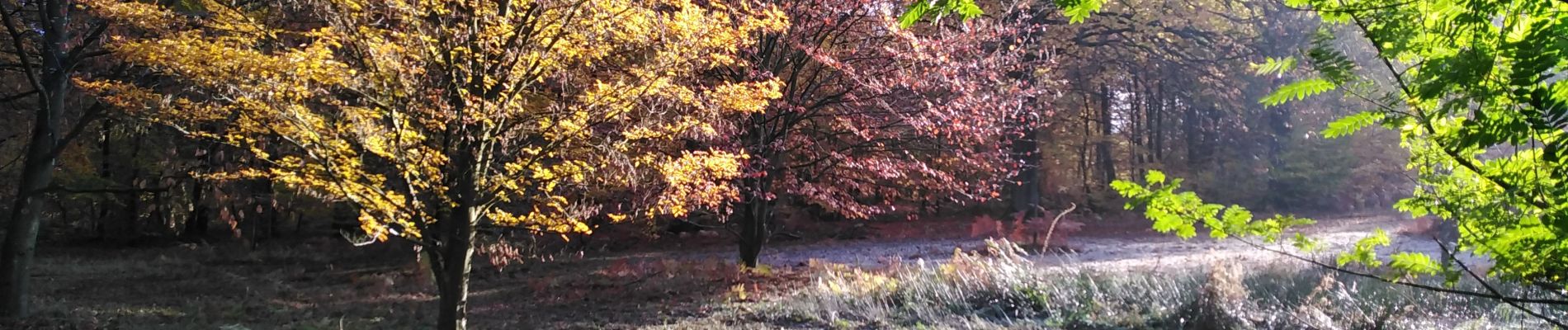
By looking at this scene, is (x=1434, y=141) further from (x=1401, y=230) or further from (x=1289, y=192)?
(x=1289, y=192)

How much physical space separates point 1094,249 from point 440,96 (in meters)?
13.8

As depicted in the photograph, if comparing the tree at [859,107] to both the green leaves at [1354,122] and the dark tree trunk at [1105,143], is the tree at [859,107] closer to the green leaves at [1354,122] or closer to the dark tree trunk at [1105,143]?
the green leaves at [1354,122]

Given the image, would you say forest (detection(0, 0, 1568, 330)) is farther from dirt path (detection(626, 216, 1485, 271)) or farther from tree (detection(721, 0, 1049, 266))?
dirt path (detection(626, 216, 1485, 271))

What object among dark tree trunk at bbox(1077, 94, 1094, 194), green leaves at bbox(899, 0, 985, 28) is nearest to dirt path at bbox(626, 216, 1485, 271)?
dark tree trunk at bbox(1077, 94, 1094, 194)

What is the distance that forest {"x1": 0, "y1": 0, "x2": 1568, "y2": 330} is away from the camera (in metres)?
2.62

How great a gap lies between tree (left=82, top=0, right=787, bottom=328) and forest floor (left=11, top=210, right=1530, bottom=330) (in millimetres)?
2149

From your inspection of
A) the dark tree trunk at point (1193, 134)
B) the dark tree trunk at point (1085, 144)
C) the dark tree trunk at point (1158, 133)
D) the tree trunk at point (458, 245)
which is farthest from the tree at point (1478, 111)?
the dark tree trunk at point (1193, 134)

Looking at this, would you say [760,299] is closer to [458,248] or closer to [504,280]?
[458,248]

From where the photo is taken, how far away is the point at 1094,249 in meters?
17.2

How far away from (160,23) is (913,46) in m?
7.67

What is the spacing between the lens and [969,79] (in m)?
11.9

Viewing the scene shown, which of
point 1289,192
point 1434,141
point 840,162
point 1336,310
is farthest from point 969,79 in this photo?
point 1289,192

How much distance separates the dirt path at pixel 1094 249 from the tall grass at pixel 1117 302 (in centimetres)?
403

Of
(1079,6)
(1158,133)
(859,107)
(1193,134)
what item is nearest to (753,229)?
(859,107)
